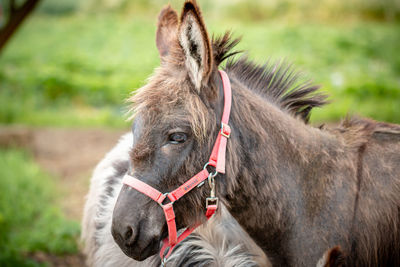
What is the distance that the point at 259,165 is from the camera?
2184mm

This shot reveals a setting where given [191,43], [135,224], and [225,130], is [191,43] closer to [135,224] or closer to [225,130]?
[225,130]

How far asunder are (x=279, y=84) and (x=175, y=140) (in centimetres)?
89

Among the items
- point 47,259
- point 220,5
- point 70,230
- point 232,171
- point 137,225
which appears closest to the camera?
point 137,225

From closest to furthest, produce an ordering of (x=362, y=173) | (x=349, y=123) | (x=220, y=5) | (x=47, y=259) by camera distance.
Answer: (x=362, y=173)
(x=349, y=123)
(x=47, y=259)
(x=220, y=5)

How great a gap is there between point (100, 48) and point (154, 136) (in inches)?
454

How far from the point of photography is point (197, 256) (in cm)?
242

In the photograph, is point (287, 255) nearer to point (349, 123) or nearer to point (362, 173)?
point (362, 173)

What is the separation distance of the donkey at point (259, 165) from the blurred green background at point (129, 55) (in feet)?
13.9

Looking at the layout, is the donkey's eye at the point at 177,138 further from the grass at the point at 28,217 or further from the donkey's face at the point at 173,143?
the grass at the point at 28,217

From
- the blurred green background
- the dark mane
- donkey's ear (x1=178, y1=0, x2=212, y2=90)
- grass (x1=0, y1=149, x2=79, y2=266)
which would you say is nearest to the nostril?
donkey's ear (x1=178, y1=0, x2=212, y2=90)

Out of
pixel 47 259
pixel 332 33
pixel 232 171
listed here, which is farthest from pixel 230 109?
pixel 332 33

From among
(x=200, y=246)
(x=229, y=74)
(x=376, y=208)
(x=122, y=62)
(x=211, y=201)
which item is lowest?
(x=200, y=246)

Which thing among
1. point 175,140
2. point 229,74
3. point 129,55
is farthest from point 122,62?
point 175,140

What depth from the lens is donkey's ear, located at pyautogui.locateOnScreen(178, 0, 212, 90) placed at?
6.38ft
